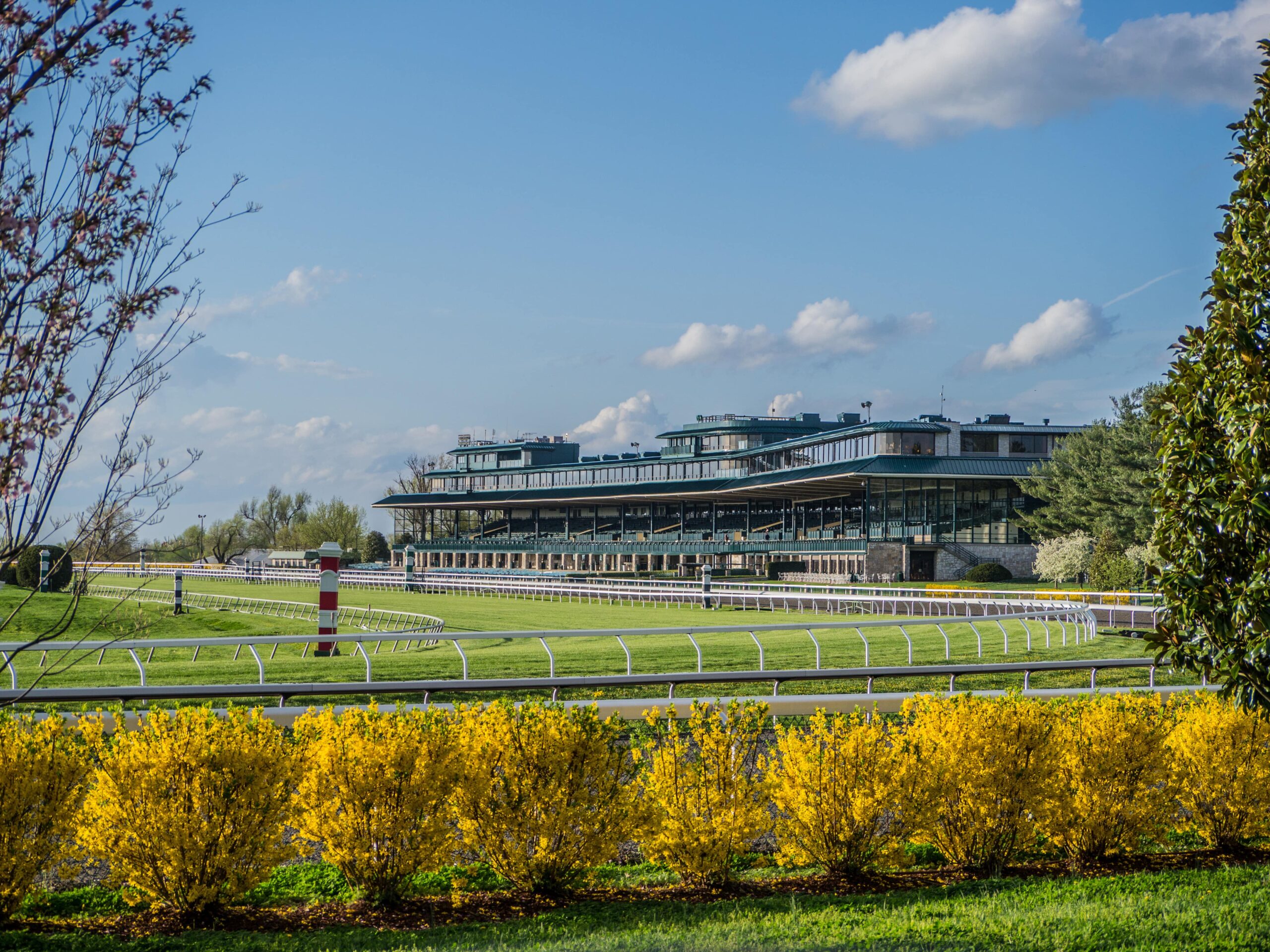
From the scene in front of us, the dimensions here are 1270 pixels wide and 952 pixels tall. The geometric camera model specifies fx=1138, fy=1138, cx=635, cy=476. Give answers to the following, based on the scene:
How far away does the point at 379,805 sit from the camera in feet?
21.1

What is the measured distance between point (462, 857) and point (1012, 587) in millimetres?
42310

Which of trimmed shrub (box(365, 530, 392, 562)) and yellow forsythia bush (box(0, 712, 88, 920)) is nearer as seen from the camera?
yellow forsythia bush (box(0, 712, 88, 920))

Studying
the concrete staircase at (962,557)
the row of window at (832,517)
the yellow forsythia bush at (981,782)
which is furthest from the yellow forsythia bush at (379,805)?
the concrete staircase at (962,557)

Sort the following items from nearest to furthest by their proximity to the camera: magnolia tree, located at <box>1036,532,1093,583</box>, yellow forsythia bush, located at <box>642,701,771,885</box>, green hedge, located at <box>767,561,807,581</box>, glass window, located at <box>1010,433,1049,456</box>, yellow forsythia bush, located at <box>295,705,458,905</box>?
yellow forsythia bush, located at <box>295,705,458,905</box>
yellow forsythia bush, located at <box>642,701,771,885</box>
magnolia tree, located at <box>1036,532,1093,583</box>
green hedge, located at <box>767,561,807,581</box>
glass window, located at <box>1010,433,1049,456</box>

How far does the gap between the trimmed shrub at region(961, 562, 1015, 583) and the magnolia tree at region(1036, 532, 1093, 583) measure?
1845 mm

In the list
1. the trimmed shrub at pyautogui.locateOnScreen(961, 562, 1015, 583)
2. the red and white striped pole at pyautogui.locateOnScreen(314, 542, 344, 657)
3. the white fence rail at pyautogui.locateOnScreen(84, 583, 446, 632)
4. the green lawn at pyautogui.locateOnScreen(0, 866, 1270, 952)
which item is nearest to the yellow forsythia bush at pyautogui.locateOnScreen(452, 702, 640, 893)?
→ the green lawn at pyautogui.locateOnScreen(0, 866, 1270, 952)

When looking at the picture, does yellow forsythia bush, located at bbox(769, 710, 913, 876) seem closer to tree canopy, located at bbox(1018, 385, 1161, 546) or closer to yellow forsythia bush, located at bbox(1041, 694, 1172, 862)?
yellow forsythia bush, located at bbox(1041, 694, 1172, 862)

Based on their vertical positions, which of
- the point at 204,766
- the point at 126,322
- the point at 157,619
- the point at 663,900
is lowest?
the point at 663,900

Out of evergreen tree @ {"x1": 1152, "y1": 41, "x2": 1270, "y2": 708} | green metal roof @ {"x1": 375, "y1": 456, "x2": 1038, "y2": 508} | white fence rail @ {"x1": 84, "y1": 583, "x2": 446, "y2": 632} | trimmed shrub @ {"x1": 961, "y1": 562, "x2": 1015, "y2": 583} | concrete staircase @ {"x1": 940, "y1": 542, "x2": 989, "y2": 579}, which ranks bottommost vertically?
white fence rail @ {"x1": 84, "y1": 583, "x2": 446, "y2": 632}

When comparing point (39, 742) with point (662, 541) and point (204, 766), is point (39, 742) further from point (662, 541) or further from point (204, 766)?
point (662, 541)

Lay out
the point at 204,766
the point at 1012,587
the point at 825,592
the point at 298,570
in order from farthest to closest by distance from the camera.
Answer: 1. the point at 298,570
2. the point at 1012,587
3. the point at 825,592
4. the point at 204,766

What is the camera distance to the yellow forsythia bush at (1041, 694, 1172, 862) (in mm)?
7438

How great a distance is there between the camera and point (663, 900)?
6594 millimetres

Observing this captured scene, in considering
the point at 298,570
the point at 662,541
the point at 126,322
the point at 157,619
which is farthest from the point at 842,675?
the point at 662,541
